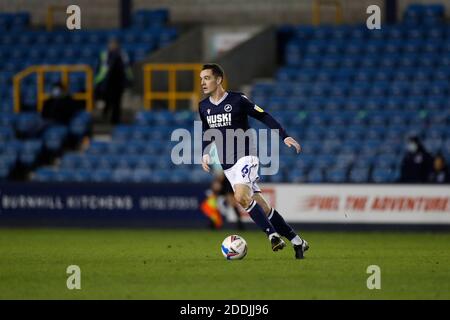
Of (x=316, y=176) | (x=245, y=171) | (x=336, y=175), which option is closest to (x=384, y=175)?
(x=336, y=175)

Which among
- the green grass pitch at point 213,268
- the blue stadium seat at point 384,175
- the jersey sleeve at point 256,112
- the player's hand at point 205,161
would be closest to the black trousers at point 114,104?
the blue stadium seat at point 384,175

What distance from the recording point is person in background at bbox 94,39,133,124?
24516 millimetres

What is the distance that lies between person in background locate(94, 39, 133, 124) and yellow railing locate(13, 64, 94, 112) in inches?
11.6

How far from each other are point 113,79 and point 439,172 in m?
7.91

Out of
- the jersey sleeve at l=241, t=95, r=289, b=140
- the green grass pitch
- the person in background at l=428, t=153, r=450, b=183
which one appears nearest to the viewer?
the green grass pitch

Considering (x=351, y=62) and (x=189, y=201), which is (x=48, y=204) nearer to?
(x=189, y=201)

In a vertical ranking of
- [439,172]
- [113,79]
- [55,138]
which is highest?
[113,79]

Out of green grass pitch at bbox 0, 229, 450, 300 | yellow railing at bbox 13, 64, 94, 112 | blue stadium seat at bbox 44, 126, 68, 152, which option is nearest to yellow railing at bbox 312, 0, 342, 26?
yellow railing at bbox 13, 64, 94, 112

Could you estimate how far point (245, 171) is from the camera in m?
13.0

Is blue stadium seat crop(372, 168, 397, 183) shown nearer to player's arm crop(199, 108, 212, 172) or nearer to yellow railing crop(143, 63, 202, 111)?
yellow railing crop(143, 63, 202, 111)

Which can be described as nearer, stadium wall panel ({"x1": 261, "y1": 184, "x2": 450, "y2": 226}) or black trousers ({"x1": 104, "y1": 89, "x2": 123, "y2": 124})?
stadium wall panel ({"x1": 261, "y1": 184, "x2": 450, "y2": 226})

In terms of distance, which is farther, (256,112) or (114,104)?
(114,104)

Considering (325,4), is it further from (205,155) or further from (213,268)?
(213,268)

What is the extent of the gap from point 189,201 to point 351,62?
6.34 metres
